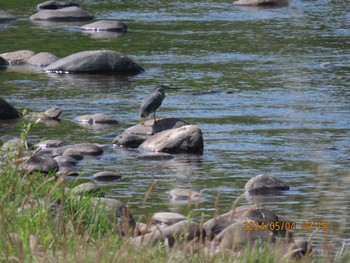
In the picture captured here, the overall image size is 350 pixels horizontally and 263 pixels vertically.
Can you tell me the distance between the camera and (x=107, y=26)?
24312 millimetres

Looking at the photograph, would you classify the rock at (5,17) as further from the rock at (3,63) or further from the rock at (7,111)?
the rock at (7,111)

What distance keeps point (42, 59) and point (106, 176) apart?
9.15 metres

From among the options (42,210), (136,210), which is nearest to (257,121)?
(136,210)

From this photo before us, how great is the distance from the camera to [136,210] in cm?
979

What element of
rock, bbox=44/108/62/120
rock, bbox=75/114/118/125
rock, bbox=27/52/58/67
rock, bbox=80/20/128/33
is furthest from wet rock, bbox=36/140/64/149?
rock, bbox=80/20/128/33

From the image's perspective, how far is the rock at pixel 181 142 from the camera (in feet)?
41.5

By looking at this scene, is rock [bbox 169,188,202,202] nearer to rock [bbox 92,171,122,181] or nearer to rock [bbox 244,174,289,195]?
rock [bbox 244,174,289,195]

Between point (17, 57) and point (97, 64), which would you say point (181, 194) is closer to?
point (97, 64)

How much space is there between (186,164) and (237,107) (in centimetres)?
335

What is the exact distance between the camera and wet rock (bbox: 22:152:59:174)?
10.7 m

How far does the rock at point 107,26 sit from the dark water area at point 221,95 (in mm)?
247

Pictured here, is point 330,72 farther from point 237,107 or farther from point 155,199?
point 155,199

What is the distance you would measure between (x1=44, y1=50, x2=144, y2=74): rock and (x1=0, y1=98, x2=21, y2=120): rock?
14.2 feet

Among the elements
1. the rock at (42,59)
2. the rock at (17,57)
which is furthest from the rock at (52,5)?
the rock at (42,59)
